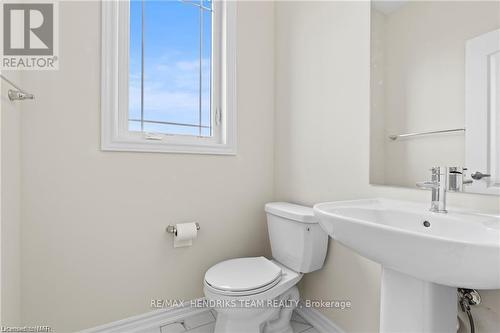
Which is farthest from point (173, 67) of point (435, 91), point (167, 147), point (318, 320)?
point (318, 320)

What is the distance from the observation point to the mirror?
35.6 inches

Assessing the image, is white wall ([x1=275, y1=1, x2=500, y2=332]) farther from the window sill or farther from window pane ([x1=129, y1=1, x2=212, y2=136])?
window pane ([x1=129, y1=1, x2=212, y2=136])

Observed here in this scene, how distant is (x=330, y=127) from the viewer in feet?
4.84

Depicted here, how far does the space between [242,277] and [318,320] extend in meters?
0.60

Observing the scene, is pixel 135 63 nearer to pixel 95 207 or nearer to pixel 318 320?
pixel 95 207

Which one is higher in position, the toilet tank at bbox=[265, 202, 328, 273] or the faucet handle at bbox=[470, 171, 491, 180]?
the faucet handle at bbox=[470, 171, 491, 180]

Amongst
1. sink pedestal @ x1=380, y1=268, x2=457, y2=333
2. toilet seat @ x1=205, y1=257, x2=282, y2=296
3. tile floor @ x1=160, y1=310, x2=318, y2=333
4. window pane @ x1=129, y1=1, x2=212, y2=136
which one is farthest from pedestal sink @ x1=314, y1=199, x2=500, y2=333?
window pane @ x1=129, y1=1, x2=212, y2=136

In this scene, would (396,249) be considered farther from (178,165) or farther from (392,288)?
(178,165)

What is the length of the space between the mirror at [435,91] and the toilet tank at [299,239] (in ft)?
1.31

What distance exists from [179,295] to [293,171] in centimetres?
105

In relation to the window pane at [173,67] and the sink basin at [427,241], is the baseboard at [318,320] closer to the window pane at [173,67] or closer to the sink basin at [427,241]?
the sink basin at [427,241]

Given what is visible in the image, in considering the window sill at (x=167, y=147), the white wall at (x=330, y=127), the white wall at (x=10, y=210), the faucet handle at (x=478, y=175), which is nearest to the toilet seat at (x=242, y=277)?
the white wall at (x=330, y=127)

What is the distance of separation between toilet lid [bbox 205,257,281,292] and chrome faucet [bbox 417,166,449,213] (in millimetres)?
778

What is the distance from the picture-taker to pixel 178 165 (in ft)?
5.19
